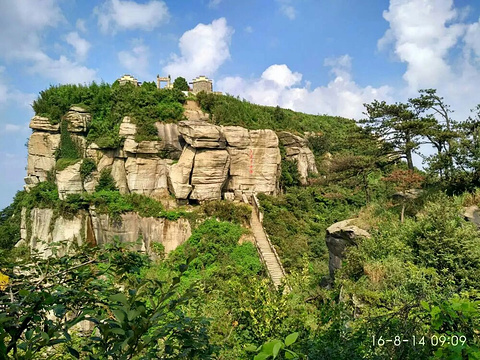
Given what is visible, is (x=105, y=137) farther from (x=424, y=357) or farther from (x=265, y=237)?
(x=424, y=357)

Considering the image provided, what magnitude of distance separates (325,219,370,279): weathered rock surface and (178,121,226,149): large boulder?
960 cm

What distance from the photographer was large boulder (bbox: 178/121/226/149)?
59.5 feet

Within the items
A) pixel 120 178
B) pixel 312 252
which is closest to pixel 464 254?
pixel 312 252

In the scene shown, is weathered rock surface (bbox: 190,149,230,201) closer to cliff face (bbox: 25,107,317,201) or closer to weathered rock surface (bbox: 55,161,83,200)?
cliff face (bbox: 25,107,317,201)

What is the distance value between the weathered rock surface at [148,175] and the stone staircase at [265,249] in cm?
579

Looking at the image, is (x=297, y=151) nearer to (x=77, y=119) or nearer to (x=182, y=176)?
(x=182, y=176)

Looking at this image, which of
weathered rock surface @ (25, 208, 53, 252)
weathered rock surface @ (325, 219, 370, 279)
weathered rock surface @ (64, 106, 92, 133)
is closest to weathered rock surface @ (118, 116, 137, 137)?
weathered rock surface @ (64, 106, 92, 133)

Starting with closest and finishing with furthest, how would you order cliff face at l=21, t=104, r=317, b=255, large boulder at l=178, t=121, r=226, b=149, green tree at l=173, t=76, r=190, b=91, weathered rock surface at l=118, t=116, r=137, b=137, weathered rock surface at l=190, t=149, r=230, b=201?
cliff face at l=21, t=104, r=317, b=255
large boulder at l=178, t=121, r=226, b=149
weathered rock surface at l=190, t=149, r=230, b=201
weathered rock surface at l=118, t=116, r=137, b=137
green tree at l=173, t=76, r=190, b=91

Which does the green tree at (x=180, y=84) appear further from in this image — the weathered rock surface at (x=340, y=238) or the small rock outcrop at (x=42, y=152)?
the weathered rock surface at (x=340, y=238)

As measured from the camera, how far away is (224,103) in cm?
2256

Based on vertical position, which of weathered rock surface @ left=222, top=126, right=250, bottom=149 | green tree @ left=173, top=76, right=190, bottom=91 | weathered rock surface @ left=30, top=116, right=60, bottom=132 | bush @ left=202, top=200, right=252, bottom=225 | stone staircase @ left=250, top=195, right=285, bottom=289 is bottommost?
stone staircase @ left=250, top=195, right=285, bottom=289

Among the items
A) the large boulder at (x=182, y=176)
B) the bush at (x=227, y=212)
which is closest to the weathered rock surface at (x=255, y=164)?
the bush at (x=227, y=212)

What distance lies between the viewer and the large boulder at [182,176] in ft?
60.3

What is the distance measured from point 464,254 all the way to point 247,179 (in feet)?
46.8
